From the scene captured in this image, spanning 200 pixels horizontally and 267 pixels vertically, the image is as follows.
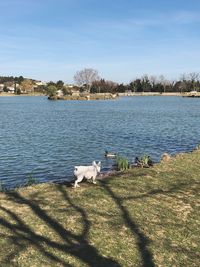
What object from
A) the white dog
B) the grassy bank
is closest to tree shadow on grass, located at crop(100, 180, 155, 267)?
the grassy bank

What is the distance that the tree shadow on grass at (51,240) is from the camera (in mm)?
8719

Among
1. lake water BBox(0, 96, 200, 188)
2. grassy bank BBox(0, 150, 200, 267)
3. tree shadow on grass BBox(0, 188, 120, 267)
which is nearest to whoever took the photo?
tree shadow on grass BBox(0, 188, 120, 267)

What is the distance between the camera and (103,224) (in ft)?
35.5

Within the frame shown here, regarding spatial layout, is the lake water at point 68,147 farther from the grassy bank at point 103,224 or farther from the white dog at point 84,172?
the grassy bank at point 103,224

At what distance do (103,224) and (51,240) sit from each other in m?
1.76

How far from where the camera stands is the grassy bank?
8.93 m

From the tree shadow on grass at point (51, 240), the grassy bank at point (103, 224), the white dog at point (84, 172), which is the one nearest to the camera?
the tree shadow on grass at point (51, 240)

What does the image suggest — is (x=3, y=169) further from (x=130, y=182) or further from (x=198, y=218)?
(x=198, y=218)

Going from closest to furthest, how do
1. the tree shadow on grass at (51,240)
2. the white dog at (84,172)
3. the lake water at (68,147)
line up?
the tree shadow on grass at (51,240) → the white dog at (84,172) → the lake water at (68,147)

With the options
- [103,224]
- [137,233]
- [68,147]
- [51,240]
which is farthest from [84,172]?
[68,147]

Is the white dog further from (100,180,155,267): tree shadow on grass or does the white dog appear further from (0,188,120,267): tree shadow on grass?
(0,188,120,267): tree shadow on grass

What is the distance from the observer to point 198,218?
11.7 m

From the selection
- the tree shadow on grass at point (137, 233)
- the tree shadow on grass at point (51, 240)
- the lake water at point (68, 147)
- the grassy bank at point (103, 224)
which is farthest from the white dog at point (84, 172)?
the lake water at point (68, 147)

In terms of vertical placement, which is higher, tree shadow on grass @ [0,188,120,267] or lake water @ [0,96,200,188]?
tree shadow on grass @ [0,188,120,267]
